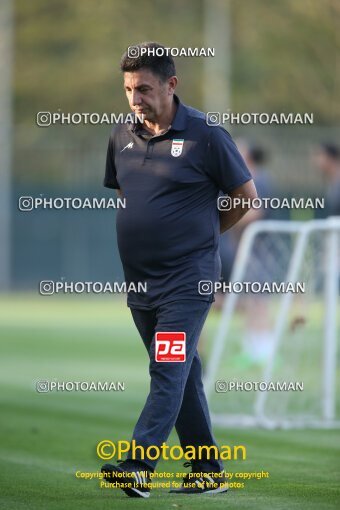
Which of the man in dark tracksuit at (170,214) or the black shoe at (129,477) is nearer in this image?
the black shoe at (129,477)

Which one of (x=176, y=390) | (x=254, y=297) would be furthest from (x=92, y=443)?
(x=254, y=297)

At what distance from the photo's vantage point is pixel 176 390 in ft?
22.8

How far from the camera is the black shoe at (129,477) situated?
6715 mm

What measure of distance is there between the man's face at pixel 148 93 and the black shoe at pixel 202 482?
173cm

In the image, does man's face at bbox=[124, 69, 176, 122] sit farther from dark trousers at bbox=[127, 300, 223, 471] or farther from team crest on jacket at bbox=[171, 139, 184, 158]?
dark trousers at bbox=[127, 300, 223, 471]

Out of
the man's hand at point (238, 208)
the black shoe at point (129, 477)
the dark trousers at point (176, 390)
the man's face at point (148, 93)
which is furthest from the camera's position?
the man's hand at point (238, 208)

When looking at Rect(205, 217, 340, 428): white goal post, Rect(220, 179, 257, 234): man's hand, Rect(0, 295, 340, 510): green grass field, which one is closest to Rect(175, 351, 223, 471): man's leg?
Rect(0, 295, 340, 510): green grass field

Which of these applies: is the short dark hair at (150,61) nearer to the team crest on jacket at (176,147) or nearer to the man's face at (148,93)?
the man's face at (148,93)

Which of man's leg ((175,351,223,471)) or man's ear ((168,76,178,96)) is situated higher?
man's ear ((168,76,178,96))

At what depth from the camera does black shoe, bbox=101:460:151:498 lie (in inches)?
264

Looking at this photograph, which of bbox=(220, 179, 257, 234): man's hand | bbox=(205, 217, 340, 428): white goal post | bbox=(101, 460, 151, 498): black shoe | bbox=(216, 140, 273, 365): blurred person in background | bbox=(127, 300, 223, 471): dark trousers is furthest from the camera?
bbox=(216, 140, 273, 365): blurred person in background

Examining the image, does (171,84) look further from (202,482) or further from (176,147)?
(202,482)

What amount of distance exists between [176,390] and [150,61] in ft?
5.09

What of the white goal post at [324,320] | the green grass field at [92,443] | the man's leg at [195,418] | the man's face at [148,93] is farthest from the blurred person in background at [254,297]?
the man's face at [148,93]
